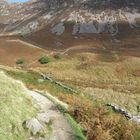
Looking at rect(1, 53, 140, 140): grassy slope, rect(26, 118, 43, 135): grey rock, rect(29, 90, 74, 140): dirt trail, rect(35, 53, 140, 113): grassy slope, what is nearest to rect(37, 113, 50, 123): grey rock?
rect(29, 90, 74, 140): dirt trail

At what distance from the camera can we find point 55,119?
2486 centimetres

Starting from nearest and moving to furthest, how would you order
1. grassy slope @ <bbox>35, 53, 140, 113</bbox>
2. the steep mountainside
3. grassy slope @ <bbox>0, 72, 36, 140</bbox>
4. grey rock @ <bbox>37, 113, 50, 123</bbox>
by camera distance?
grassy slope @ <bbox>0, 72, 36, 140</bbox>
grey rock @ <bbox>37, 113, 50, 123</bbox>
grassy slope @ <bbox>35, 53, 140, 113</bbox>
the steep mountainside

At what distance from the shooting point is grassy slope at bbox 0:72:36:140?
2119 cm

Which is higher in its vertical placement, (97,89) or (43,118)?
(43,118)

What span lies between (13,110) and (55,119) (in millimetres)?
2483

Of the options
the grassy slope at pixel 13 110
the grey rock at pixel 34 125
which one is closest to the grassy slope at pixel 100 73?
the grassy slope at pixel 13 110

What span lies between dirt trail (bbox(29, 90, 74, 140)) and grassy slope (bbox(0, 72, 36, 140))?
89 cm

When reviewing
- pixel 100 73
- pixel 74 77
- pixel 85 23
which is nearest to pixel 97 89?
pixel 74 77

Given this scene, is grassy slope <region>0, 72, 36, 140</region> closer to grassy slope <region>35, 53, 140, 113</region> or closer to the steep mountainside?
grassy slope <region>35, 53, 140, 113</region>

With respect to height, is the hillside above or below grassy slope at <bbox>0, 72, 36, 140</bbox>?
below

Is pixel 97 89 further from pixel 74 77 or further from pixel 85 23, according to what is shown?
pixel 85 23

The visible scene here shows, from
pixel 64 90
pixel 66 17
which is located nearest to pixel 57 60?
pixel 64 90

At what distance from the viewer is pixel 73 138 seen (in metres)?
21.6

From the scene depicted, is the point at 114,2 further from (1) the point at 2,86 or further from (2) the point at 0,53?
(1) the point at 2,86
